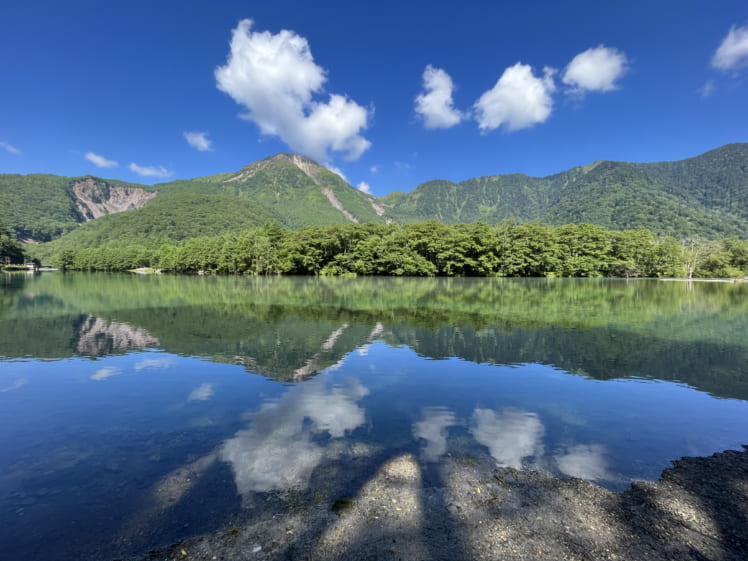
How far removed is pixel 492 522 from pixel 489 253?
3440 inches

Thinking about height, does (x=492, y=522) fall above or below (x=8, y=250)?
below

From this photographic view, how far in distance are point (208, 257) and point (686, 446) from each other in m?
118

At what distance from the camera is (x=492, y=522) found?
4625 millimetres

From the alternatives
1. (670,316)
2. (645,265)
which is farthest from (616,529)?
(645,265)

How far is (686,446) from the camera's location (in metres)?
7.11

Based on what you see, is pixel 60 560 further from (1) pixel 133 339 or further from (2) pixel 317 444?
(1) pixel 133 339

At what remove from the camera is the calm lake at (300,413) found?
529 cm

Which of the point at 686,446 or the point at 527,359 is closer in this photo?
the point at 686,446

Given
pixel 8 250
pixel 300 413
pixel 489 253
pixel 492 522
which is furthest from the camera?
pixel 8 250

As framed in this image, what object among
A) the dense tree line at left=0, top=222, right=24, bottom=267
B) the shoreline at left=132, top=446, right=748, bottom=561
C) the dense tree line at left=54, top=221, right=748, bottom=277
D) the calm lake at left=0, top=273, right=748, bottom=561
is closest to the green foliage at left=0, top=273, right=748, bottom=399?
the calm lake at left=0, top=273, right=748, bottom=561

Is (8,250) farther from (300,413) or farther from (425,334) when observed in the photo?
(300,413)

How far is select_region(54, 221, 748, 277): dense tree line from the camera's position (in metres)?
86.9

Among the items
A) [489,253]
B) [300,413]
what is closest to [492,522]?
[300,413]

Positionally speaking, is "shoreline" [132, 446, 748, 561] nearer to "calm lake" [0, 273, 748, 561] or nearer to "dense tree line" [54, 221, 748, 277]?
"calm lake" [0, 273, 748, 561]
